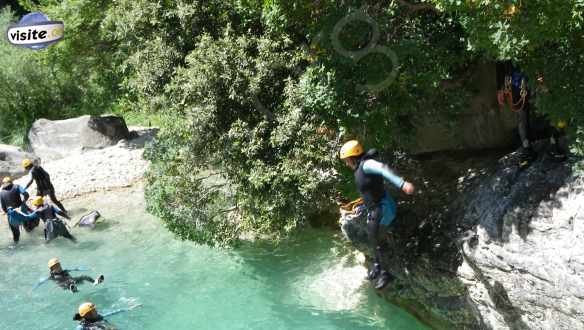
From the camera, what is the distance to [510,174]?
7930 millimetres

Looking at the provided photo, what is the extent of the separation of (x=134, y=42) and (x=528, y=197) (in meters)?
10.2

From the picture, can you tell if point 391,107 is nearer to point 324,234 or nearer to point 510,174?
point 510,174

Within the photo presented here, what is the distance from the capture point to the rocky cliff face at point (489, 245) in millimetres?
6633

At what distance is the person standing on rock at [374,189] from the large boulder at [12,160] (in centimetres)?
1747

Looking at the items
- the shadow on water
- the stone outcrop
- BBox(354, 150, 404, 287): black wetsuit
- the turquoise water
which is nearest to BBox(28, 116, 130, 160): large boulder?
the turquoise water

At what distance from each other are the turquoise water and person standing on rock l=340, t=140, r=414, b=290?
2113 millimetres

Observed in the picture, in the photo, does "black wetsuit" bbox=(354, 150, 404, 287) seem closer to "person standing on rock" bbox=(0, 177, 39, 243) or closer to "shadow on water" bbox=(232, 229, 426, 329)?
"shadow on water" bbox=(232, 229, 426, 329)

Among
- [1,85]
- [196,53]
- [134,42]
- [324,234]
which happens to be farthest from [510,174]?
[1,85]

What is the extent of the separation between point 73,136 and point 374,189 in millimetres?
18326

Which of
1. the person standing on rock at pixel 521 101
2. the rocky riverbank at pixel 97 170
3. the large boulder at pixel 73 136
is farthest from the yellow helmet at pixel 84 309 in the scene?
the large boulder at pixel 73 136

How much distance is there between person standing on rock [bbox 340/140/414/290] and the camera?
7543mm

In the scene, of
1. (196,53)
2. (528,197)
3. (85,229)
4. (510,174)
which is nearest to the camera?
(528,197)

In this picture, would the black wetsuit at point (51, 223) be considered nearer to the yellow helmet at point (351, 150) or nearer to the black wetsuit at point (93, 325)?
the black wetsuit at point (93, 325)

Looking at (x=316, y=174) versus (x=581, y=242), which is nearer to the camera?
(x=581, y=242)
